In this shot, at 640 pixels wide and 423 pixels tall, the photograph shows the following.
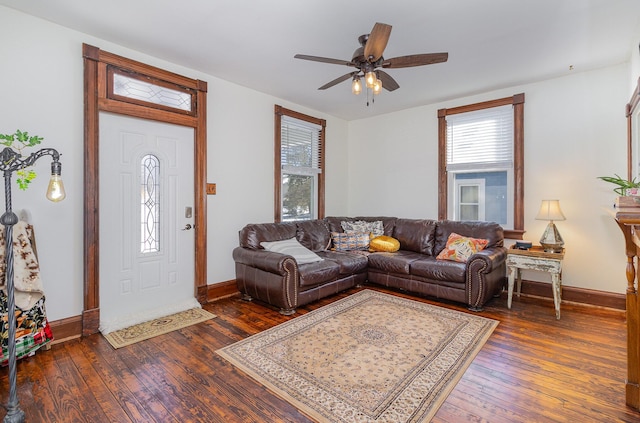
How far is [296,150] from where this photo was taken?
504 cm

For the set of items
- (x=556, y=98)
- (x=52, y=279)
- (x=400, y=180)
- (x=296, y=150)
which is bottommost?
(x=52, y=279)

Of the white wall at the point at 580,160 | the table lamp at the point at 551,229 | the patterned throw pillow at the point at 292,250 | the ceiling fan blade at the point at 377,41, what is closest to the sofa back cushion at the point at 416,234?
the white wall at the point at 580,160

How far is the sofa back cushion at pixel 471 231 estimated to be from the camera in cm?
400

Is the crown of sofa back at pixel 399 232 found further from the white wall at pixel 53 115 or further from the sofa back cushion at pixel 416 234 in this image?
the white wall at pixel 53 115

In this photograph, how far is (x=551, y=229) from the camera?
11.7ft

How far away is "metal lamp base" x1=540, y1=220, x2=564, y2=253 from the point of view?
3.51 meters

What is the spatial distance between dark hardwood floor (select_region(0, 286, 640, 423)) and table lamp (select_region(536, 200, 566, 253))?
873mm

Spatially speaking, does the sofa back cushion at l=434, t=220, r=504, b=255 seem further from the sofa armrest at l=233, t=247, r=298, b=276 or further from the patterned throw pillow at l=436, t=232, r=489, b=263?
the sofa armrest at l=233, t=247, r=298, b=276

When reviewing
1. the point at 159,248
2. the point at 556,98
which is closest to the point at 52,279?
the point at 159,248

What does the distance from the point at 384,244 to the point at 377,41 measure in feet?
9.87

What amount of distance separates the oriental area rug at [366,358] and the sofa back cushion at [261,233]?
1.17 metres

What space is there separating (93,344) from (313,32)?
11.0ft

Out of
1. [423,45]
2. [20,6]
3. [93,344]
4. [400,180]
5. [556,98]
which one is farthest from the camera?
[400,180]

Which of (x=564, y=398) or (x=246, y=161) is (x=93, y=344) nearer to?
(x=246, y=161)
